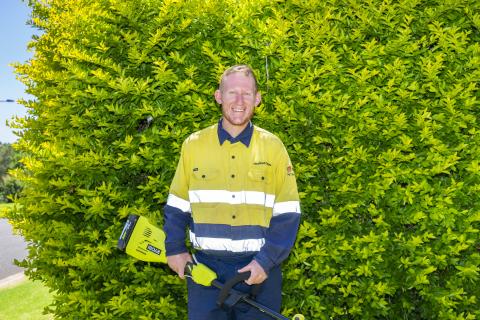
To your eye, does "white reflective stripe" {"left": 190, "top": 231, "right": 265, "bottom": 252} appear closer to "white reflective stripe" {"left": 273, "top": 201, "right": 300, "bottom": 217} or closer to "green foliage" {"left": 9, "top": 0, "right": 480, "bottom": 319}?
"white reflective stripe" {"left": 273, "top": 201, "right": 300, "bottom": 217}

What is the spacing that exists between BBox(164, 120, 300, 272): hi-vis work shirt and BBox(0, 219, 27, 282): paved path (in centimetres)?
735

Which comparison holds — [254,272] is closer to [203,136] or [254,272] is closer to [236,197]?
[236,197]

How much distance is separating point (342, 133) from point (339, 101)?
24cm

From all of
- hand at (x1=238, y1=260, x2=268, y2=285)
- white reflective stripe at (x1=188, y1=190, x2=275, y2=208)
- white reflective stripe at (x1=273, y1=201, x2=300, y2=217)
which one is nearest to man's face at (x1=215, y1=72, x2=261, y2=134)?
white reflective stripe at (x1=188, y1=190, x2=275, y2=208)

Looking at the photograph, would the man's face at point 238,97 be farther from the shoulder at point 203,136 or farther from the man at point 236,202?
the shoulder at point 203,136

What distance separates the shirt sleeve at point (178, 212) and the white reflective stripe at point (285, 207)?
1.65ft

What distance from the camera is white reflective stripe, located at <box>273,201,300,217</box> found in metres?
2.64

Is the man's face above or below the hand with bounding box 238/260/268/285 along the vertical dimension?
above

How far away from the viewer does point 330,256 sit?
12.3ft

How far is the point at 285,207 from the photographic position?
265cm

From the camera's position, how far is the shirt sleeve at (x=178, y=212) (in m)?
2.75

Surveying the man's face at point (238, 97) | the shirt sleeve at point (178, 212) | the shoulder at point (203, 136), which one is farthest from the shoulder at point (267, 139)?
the shirt sleeve at point (178, 212)

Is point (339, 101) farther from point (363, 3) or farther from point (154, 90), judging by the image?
point (154, 90)

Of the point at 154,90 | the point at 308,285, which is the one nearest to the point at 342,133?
the point at 308,285
